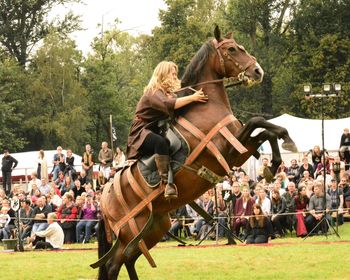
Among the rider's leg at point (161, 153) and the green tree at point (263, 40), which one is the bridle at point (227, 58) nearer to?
the rider's leg at point (161, 153)

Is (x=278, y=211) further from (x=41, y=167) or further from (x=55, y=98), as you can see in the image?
(x=55, y=98)

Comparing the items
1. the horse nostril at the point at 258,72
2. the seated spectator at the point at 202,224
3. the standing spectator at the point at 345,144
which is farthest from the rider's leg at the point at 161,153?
the standing spectator at the point at 345,144

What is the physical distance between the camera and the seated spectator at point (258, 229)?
66.5 feet

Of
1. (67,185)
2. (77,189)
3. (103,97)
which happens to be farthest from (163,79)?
(103,97)

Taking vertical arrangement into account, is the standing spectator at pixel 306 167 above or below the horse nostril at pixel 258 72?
below

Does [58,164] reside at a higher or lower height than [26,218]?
higher

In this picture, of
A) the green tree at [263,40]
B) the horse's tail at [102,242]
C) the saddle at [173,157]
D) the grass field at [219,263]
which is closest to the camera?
the saddle at [173,157]

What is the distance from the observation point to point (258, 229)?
20.6 meters

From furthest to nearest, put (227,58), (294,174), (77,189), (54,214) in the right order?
(77,189) < (294,174) < (54,214) < (227,58)

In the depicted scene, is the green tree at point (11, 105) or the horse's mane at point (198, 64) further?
the green tree at point (11, 105)

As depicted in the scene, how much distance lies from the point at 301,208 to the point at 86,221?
5.79 metres

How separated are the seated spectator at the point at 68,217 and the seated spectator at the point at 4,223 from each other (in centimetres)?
155

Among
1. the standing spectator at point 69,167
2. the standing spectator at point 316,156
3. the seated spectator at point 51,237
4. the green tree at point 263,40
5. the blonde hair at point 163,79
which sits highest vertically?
the green tree at point 263,40

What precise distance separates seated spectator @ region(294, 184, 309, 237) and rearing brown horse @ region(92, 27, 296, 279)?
9290mm
